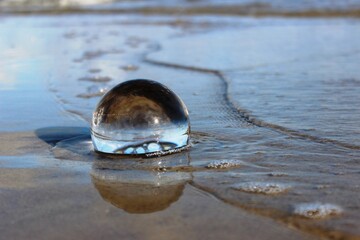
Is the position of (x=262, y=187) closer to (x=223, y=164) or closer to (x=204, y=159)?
(x=223, y=164)

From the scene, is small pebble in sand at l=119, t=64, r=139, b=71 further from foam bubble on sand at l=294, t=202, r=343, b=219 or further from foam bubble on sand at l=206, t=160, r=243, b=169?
foam bubble on sand at l=294, t=202, r=343, b=219

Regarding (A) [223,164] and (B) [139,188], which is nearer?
(B) [139,188]

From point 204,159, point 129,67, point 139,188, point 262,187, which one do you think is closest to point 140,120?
point 204,159

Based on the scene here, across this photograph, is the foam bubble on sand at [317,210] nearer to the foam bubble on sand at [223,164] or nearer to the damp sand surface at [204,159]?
the damp sand surface at [204,159]

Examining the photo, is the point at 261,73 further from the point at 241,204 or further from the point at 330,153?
the point at 241,204

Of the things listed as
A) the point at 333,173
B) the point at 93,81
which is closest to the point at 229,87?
the point at 93,81

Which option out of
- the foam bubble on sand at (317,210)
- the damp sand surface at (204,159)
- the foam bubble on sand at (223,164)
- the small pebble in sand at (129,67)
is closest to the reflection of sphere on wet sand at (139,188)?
the damp sand surface at (204,159)

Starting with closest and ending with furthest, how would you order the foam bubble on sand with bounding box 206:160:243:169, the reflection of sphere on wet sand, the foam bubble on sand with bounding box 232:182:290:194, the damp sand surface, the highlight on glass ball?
the damp sand surface
the reflection of sphere on wet sand
the foam bubble on sand with bounding box 232:182:290:194
the foam bubble on sand with bounding box 206:160:243:169
the highlight on glass ball

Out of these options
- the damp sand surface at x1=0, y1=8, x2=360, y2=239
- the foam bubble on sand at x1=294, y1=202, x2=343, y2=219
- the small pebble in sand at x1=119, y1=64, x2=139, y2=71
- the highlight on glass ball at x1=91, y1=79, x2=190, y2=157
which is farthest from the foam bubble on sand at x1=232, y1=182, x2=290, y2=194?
the small pebble in sand at x1=119, y1=64, x2=139, y2=71
